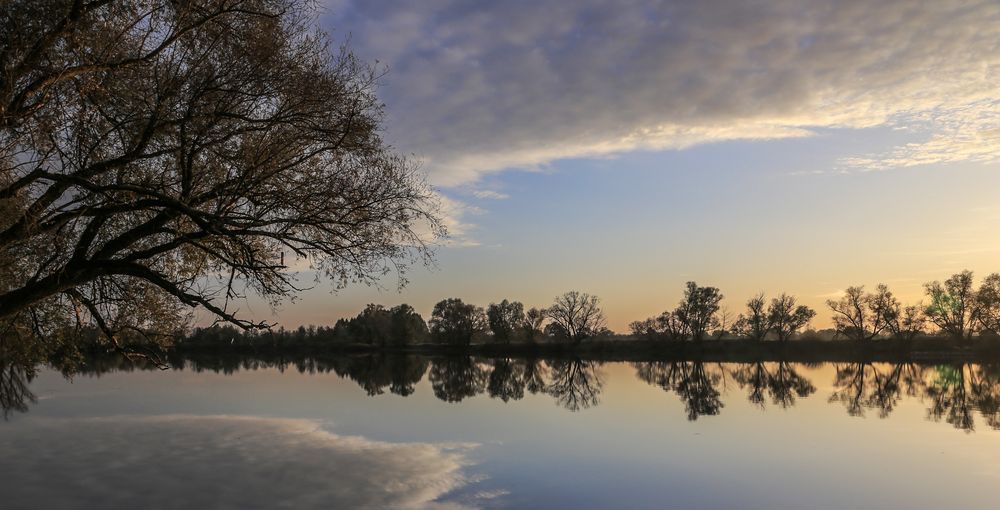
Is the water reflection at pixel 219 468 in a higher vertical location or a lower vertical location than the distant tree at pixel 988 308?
lower

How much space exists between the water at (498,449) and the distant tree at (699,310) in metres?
57.8

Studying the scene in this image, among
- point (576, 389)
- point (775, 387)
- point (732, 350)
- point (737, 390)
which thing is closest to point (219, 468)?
point (576, 389)

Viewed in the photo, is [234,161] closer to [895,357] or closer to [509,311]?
[895,357]

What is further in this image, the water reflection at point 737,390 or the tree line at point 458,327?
the tree line at point 458,327

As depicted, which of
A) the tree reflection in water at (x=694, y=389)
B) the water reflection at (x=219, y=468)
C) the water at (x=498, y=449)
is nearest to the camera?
the water reflection at (x=219, y=468)

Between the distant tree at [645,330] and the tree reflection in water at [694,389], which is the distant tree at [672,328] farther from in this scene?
the tree reflection in water at [694,389]

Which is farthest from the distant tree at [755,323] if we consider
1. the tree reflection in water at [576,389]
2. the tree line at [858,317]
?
the tree reflection in water at [576,389]

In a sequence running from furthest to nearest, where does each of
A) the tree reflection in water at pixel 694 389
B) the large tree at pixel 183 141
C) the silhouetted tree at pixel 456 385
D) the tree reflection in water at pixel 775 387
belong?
the silhouetted tree at pixel 456 385
the tree reflection in water at pixel 775 387
the tree reflection in water at pixel 694 389
the large tree at pixel 183 141

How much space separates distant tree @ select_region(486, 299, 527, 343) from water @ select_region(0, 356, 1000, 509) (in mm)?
73621

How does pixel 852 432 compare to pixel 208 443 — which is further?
pixel 852 432

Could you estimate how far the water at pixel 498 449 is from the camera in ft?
41.5

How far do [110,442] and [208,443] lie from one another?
271 centimetres

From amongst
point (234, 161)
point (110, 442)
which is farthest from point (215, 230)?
point (110, 442)

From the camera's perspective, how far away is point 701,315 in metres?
91.8
